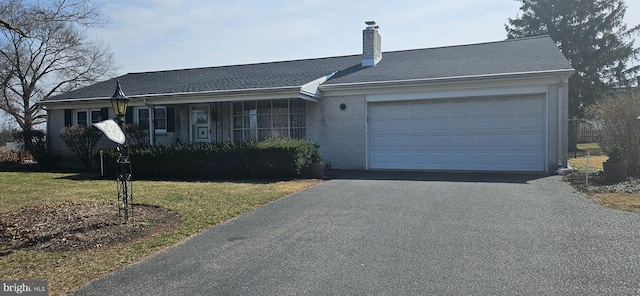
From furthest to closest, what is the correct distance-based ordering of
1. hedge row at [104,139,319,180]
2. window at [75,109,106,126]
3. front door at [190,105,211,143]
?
window at [75,109,106,126], front door at [190,105,211,143], hedge row at [104,139,319,180]

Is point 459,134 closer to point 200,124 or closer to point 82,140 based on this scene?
point 200,124

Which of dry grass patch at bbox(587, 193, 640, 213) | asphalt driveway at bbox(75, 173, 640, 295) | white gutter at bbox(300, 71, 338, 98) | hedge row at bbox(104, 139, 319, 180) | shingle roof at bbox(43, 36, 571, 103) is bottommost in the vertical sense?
asphalt driveway at bbox(75, 173, 640, 295)

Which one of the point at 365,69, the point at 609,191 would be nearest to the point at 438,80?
the point at 365,69

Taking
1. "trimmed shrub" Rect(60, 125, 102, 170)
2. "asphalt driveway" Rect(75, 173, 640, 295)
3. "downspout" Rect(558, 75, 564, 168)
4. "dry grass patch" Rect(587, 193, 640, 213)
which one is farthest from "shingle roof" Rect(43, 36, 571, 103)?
"asphalt driveway" Rect(75, 173, 640, 295)

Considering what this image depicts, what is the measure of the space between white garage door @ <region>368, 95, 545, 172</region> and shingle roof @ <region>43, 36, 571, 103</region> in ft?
3.17

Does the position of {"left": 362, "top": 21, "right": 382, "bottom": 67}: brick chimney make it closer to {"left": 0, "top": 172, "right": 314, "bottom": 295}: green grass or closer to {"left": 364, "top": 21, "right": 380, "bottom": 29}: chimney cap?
{"left": 364, "top": 21, "right": 380, "bottom": 29}: chimney cap

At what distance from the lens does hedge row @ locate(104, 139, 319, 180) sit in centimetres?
1225

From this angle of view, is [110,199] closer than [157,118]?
Yes

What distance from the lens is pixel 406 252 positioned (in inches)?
198

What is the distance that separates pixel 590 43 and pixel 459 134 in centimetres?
1836

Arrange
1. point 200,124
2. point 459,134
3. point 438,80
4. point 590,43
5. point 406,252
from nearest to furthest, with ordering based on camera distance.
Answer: point 406,252
point 438,80
point 459,134
point 200,124
point 590,43

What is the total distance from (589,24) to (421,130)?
19.0m

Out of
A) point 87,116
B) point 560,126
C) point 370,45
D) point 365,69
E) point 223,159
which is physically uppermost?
point 370,45

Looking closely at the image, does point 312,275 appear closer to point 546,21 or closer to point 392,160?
point 392,160
